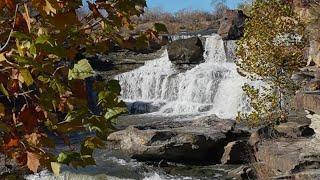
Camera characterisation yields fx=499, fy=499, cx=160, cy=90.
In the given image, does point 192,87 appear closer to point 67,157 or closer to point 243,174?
point 243,174

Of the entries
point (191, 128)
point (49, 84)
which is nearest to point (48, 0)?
point (49, 84)

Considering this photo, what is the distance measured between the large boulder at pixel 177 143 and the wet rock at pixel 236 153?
370 millimetres

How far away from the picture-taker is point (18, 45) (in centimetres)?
144

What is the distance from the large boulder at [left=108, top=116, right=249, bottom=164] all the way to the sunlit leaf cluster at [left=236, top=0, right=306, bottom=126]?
2.90 feet

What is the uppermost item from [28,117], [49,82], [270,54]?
[49,82]

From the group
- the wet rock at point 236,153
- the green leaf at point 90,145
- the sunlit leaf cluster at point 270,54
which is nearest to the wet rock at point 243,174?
the wet rock at point 236,153

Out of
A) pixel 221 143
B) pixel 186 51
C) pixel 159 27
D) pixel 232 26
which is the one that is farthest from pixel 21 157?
pixel 232 26

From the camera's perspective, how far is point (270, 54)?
11.9 metres

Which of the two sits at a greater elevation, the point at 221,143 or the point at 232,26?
A: the point at 232,26

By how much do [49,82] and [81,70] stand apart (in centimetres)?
24

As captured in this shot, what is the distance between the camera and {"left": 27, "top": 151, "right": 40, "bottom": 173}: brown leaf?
146cm

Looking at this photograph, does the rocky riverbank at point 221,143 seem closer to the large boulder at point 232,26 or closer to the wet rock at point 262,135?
the wet rock at point 262,135

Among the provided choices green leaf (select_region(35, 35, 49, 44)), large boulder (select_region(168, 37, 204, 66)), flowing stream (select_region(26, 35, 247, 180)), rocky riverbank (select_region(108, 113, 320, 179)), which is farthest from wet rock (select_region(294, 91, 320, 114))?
large boulder (select_region(168, 37, 204, 66))

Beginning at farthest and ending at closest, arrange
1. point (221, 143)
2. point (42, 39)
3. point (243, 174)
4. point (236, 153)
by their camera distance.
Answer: point (221, 143) → point (236, 153) → point (243, 174) → point (42, 39)
